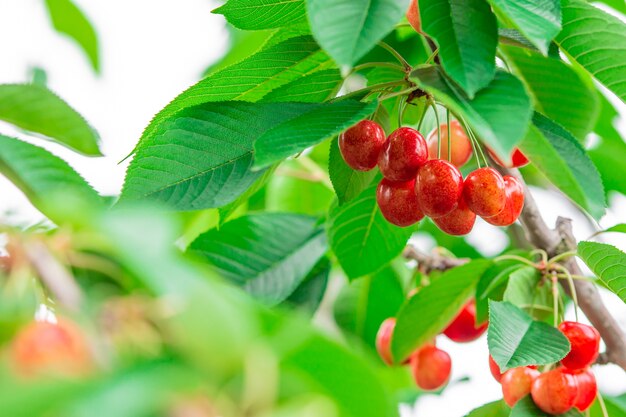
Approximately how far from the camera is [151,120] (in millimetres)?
1017

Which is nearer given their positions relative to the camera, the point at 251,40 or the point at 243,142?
the point at 243,142

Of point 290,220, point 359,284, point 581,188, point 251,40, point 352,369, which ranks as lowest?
point 359,284

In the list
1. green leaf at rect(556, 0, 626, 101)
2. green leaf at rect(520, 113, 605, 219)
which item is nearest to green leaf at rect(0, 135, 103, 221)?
green leaf at rect(520, 113, 605, 219)

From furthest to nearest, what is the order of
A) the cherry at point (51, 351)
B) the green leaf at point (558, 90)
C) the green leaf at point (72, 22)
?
1. the green leaf at point (72, 22)
2. the green leaf at point (558, 90)
3. the cherry at point (51, 351)

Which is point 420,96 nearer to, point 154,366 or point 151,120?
point 151,120

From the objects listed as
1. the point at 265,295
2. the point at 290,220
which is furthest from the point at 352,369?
the point at 290,220

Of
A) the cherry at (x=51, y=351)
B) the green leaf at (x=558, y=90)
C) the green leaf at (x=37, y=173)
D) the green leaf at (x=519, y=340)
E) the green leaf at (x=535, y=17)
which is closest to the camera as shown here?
the cherry at (x=51, y=351)

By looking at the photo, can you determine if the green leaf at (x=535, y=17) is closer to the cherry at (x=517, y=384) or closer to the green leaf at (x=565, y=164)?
the green leaf at (x=565, y=164)

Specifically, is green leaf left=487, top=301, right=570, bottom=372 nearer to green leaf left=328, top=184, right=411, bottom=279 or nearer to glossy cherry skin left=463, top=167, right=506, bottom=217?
glossy cherry skin left=463, top=167, right=506, bottom=217

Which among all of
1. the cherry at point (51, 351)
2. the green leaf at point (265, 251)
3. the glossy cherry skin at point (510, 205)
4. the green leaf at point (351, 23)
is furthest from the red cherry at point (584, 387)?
the cherry at point (51, 351)

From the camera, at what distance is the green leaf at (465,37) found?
787mm

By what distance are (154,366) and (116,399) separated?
50 mm

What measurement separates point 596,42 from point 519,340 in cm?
35

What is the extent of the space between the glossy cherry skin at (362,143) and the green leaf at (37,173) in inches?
14.3
